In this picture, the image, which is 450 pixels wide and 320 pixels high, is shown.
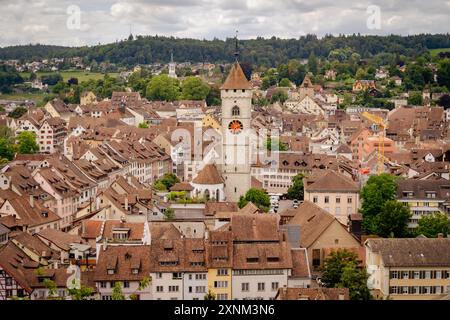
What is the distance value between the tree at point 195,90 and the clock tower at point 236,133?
57.1 m

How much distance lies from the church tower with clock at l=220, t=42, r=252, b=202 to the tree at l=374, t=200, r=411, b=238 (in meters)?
12.1

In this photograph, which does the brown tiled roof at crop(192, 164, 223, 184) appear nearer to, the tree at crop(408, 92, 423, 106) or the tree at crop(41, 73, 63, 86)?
the tree at crop(408, 92, 423, 106)

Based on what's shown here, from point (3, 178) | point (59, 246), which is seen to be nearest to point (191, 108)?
point (3, 178)

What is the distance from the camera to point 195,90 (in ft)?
332

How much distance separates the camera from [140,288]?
22.3 meters

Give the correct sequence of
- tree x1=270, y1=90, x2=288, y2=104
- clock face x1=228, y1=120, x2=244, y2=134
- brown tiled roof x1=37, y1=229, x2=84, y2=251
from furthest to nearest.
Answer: tree x1=270, y1=90, x2=288, y2=104
clock face x1=228, y1=120, x2=244, y2=134
brown tiled roof x1=37, y1=229, x2=84, y2=251

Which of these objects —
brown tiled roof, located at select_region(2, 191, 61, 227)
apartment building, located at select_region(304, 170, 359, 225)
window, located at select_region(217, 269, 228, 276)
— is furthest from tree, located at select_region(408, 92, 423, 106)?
window, located at select_region(217, 269, 228, 276)

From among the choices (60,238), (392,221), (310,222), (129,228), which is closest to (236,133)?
(392,221)

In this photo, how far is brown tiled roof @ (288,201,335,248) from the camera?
27219 mm

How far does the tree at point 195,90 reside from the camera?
100875mm

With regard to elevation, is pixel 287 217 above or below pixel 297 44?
below

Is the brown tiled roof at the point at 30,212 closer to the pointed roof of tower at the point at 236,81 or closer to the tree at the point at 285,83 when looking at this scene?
the pointed roof of tower at the point at 236,81

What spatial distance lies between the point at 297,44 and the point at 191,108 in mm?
77332

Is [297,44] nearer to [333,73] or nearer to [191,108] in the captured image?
[333,73]
